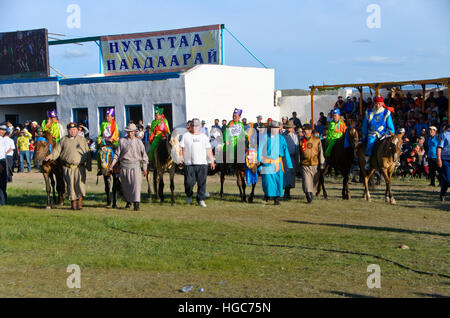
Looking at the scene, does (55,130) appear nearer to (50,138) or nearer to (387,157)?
(50,138)

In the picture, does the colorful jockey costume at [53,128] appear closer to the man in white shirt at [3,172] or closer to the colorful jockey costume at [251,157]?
the man in white shirt at [3,172]

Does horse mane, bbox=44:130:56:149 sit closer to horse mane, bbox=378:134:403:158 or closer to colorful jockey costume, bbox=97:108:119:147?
colorful jockey costume, bbox=97:108:119:147

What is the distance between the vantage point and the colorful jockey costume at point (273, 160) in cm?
1361

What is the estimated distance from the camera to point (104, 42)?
32.5m

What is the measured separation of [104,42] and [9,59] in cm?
603

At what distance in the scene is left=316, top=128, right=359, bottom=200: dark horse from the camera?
14.5 metres

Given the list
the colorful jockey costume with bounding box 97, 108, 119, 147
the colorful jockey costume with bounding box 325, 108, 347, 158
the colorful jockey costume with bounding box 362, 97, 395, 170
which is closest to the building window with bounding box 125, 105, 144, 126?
the colorful jockey costume with bounding box 97, 108, 119, 147

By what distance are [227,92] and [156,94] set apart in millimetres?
3728

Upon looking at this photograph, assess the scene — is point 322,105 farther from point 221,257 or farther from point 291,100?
point 221,257

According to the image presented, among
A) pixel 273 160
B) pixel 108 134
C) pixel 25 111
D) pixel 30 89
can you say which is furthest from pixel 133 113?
pixel 273 160

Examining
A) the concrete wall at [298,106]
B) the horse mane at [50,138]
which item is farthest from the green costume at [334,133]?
the concrete wall at [298,106]

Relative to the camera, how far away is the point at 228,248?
896cm

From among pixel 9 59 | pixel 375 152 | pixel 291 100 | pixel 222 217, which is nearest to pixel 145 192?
pixel 222 217

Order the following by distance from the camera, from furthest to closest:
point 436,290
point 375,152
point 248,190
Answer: point 248,190 < point 375,152 < point 436,290
